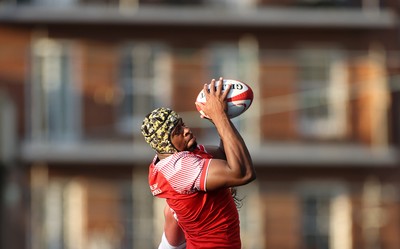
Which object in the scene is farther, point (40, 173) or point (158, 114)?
point (40, 173)

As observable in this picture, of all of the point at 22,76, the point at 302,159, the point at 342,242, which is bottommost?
the point at 342,242

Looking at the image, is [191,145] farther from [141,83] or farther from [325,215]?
[325,215]

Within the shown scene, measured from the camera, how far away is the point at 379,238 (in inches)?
1013

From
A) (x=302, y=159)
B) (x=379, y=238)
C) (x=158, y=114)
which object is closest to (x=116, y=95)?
(x=302, y=159)

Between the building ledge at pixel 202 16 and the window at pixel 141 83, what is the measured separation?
700mm

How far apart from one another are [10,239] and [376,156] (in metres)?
7.35

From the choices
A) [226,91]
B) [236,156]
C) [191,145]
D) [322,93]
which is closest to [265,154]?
[322,93]

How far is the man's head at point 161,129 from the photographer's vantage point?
773 centimetres

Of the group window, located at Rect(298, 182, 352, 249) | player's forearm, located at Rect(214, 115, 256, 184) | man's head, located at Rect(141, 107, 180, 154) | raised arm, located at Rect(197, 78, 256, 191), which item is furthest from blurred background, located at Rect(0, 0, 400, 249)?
player's forearm, located at Rect(214, 115, 256, 184)

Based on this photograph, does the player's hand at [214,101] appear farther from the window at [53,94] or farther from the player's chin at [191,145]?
the window at [53,94]

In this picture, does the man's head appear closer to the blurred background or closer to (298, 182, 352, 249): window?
the blurred background

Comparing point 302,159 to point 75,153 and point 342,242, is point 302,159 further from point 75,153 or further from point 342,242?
point 75,153

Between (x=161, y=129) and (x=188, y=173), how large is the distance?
0.31 m

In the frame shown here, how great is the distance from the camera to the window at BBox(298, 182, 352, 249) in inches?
1011
